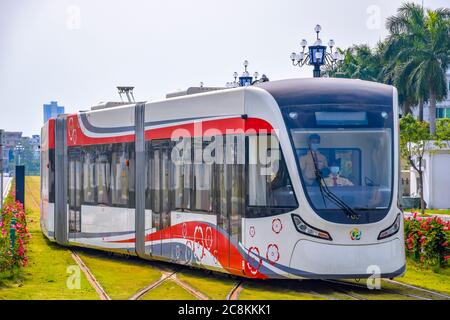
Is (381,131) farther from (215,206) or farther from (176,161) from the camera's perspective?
(176,161)

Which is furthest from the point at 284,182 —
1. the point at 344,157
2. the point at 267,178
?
the point at 344,157

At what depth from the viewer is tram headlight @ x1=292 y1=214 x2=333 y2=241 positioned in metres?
16.4

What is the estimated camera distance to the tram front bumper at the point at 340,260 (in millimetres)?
16375

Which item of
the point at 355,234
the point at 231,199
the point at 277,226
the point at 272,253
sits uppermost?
the point at 231,199

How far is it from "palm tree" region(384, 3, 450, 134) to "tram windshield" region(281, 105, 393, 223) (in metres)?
49.3

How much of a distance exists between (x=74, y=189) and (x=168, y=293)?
31.9 feet

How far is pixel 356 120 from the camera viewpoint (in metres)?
17.0

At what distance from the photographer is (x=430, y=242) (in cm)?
2150

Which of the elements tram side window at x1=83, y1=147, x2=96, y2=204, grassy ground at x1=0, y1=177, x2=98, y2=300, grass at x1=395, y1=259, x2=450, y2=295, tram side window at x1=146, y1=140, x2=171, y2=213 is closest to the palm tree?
grassy ground at x1=0, y1=177, x2=98, y2=300

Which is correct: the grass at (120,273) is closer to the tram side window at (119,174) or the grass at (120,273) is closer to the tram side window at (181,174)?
the tram side window at (119,174)

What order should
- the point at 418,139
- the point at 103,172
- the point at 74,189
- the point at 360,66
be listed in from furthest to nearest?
the point at 360,66
the point at 418,139
the point at 74,189
the point at 103,172

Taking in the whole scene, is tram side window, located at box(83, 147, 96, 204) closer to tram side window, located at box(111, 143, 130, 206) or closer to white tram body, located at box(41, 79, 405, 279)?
tram side window, located at box(111, 143, 130, 206)

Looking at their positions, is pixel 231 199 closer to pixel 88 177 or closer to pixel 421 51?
pixel 88 177

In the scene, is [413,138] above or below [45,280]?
above
